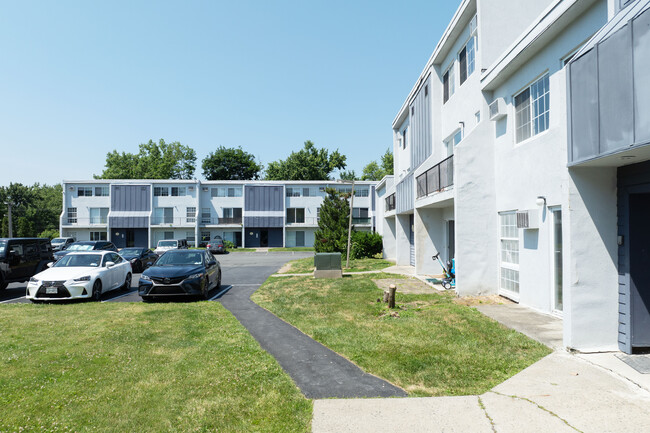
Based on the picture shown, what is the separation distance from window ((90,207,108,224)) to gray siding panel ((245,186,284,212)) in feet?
58.5

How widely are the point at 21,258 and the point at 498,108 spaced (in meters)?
15.7

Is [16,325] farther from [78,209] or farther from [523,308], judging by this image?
[78,209]

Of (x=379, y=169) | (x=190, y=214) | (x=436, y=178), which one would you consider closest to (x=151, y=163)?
(x=190, y=214)

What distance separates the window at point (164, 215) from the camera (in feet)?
170

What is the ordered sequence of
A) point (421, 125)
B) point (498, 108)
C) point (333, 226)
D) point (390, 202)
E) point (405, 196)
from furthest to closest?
point (333, 226) < point (390, 202) < point (405, 196) < point (421, 125) < point (498, 108)

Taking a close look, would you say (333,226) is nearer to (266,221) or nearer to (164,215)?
(266,221)

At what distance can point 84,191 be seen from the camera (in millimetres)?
51750

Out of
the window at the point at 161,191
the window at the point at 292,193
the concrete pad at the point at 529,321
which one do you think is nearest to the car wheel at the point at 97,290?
the concrete pad at the point at 529,321

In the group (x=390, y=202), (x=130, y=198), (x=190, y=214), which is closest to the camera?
(x=390, y=202)

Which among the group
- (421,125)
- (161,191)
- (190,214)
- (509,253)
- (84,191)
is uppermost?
(421,125)

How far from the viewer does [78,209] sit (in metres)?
51.6

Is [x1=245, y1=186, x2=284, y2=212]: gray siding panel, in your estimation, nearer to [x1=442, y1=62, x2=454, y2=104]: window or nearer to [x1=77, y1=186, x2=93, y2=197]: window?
[x1=77, y1=186, x2=93, y2=197]: window

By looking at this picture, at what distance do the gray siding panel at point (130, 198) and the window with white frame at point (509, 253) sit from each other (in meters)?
48.0

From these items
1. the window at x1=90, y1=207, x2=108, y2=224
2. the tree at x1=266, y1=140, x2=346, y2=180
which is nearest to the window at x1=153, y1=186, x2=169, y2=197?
the window at x1=90, y1=207, x2=108, y2=224
